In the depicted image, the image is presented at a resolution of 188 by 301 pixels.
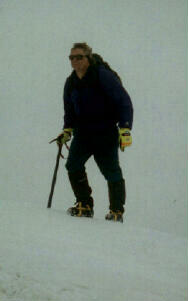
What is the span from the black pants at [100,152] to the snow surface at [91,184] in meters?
0.55

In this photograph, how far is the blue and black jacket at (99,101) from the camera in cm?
521

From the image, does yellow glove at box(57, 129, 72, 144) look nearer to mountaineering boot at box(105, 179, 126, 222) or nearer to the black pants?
the black pants

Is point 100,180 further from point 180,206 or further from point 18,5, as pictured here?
point 18,5

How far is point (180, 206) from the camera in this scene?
34.1 m

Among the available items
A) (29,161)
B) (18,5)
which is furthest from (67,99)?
(18,5)

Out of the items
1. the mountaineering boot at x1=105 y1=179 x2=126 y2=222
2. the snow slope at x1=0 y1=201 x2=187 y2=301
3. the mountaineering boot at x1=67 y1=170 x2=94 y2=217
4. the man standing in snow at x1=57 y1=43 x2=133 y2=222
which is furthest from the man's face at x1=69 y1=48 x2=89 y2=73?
the snow slope at x1=0 y1=201 x2=187 y2=301

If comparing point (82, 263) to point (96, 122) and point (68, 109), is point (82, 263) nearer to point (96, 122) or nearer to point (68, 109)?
point (96, 122)

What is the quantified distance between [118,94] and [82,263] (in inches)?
105

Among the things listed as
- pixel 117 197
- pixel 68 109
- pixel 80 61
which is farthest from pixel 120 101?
pixel 117 197

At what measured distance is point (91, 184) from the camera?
94.4 feet

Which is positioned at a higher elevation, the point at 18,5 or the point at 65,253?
the point at 18,5

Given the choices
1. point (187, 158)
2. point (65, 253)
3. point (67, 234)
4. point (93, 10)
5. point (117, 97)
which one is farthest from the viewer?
point (93, 10)

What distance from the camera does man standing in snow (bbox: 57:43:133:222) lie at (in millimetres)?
5215

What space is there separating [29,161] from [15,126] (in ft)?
40.0
